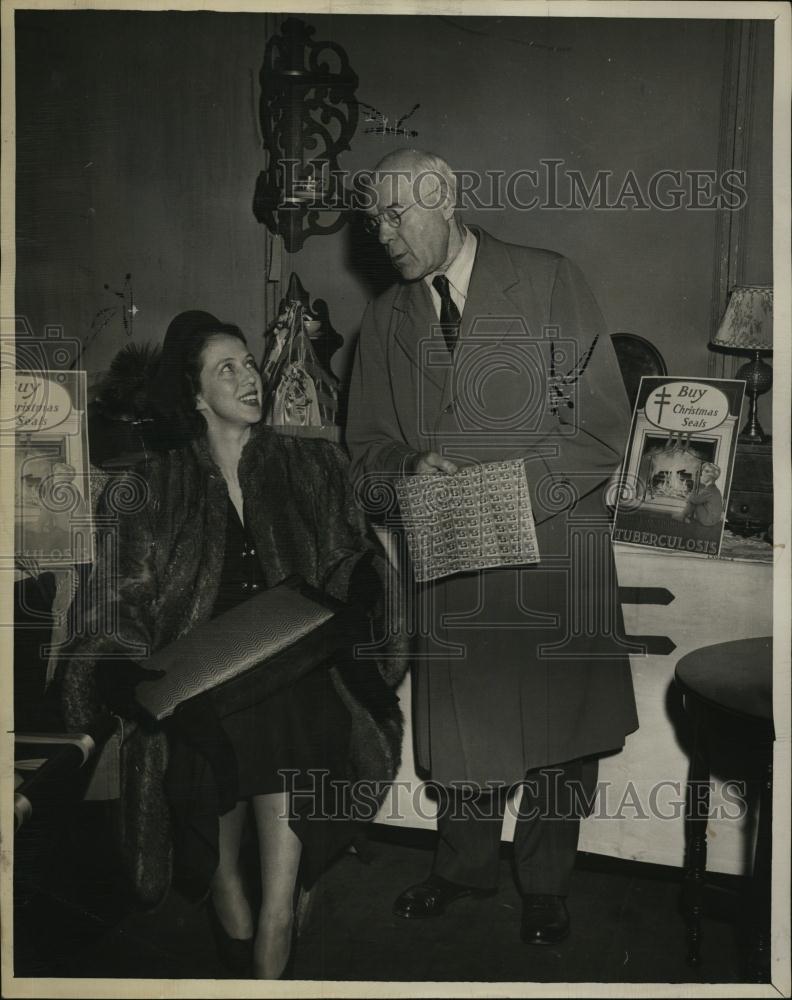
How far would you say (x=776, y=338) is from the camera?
2.45 m

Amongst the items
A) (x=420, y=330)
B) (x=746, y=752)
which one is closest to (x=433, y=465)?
(x=420, y=330)

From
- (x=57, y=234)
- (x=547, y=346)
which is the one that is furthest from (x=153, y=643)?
(x=547, y=346)

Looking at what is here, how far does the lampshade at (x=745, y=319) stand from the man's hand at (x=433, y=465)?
679 millimetres

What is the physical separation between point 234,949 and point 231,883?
0.53 ft

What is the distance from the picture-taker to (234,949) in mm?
2469

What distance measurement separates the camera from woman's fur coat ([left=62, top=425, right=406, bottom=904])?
2.45 metres

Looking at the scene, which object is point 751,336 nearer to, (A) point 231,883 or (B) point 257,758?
(B) point 257,758

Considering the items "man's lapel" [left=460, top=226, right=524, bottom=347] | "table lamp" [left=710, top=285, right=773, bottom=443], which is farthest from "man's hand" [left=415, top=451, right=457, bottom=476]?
"table lamp" [left=710, top=285, right=773, bottom=443]

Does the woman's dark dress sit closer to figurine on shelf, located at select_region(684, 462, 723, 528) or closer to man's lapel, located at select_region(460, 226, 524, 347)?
man's lapel, located at select_region(460, 226, 524, 347)

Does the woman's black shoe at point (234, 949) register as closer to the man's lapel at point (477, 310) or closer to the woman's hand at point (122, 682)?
the woman's hand at point (122, 682)

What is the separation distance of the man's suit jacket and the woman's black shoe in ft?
2.18

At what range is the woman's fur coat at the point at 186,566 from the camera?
2.45 meters

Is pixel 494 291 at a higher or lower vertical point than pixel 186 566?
higher

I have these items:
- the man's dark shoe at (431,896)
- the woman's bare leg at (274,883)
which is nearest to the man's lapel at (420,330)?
the woman's bare leg at (274,883)
